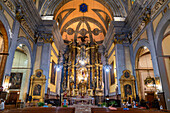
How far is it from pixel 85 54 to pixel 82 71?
2.35 metres

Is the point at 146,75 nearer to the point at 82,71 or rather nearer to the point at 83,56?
the point at 82,71

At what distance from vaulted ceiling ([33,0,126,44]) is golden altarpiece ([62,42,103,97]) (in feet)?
6.12

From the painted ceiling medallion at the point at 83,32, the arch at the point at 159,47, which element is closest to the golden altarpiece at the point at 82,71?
the painted ceiling medallion at the point at 83,32

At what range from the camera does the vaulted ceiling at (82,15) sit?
44.0ft

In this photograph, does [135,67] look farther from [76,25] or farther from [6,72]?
[76,25]

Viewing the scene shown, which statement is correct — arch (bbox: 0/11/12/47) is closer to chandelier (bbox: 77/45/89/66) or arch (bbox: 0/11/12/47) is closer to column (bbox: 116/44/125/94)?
column (bbox: 116/44/125/94)

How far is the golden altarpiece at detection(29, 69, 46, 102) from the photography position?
1048cm

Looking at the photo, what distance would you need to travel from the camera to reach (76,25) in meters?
19.1

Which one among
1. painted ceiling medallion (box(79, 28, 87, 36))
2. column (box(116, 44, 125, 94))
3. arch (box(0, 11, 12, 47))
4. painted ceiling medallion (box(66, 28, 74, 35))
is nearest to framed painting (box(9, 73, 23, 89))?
arch (box(0, 11, 12, 47))

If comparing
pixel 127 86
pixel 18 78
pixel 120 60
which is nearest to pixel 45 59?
pixel 18 78

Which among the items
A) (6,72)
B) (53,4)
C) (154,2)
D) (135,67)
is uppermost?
(53,4)

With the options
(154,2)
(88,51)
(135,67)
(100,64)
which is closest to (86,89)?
(100,64)

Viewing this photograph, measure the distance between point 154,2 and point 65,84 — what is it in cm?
1245

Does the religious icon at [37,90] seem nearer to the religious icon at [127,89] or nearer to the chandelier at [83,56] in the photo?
the chandelier at [83,56]
